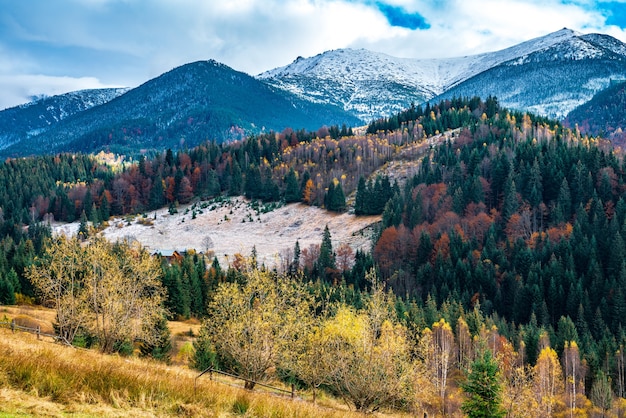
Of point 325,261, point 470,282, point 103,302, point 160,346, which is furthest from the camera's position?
point 325,261

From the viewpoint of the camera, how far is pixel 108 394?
53.8 feet

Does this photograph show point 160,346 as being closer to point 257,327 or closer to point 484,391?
point 257,327

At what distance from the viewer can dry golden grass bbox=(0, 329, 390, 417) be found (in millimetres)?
14930

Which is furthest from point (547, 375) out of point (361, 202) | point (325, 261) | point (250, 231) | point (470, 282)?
point (250, 231)

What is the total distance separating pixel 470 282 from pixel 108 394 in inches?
4164

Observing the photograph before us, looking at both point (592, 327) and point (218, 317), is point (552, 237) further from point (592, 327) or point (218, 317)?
point (218, 317)

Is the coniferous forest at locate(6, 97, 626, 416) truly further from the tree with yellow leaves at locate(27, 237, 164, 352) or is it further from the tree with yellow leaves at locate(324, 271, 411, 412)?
the tree with yellow leaves at locate(27, 237, 164, 352)

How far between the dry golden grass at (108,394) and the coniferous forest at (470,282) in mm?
14067

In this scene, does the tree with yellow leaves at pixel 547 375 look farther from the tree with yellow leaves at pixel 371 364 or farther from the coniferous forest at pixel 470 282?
the tree with yellow leaves at pixel 371 364

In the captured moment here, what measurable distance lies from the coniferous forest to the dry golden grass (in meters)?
14.1

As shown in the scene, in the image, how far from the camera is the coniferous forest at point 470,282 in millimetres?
37844

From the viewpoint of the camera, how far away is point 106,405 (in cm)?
1566

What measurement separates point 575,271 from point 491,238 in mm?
22133

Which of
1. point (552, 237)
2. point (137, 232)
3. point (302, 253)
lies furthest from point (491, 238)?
point (137, 232)
